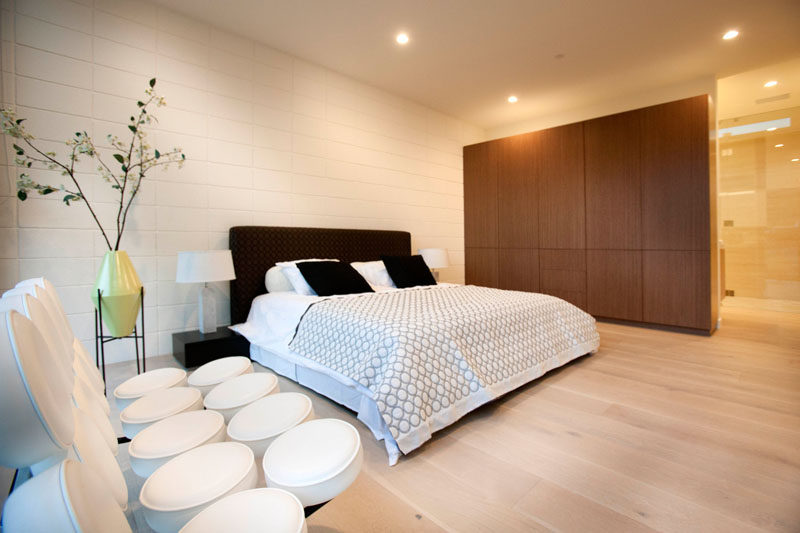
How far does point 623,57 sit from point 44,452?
5.05 metres

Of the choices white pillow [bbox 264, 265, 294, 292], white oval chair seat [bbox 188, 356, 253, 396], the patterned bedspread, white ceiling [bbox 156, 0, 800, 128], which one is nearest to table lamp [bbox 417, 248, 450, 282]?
the patterned bedspread

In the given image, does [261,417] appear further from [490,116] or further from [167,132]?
[490,116]

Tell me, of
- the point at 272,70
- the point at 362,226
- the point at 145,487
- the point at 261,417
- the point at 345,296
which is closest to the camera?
the point at 145,487

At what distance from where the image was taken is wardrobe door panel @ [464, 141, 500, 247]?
18.1 ft

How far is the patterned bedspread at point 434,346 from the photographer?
1812mm

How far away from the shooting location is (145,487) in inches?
31.7

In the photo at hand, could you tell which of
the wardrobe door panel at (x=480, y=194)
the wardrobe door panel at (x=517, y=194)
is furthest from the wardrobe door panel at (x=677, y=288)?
the wardrobe door panel at (x=480, y=194)

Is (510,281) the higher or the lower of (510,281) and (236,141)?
the lower

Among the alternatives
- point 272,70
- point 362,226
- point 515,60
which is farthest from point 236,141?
point 515,60

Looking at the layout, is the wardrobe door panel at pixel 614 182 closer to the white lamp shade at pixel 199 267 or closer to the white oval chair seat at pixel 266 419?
the white lamp shade at pixel 199 267

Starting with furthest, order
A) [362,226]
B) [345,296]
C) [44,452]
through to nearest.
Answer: [362,226]
[345,296]
[44,452]

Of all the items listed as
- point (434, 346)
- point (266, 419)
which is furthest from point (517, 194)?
point (266, 419)

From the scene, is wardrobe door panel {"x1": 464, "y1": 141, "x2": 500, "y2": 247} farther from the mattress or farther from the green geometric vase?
the green geometric vase

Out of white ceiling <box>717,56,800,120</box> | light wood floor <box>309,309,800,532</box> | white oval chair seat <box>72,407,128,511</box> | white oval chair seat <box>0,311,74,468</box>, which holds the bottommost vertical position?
light wood floor <box>309,309,800,532</box>
